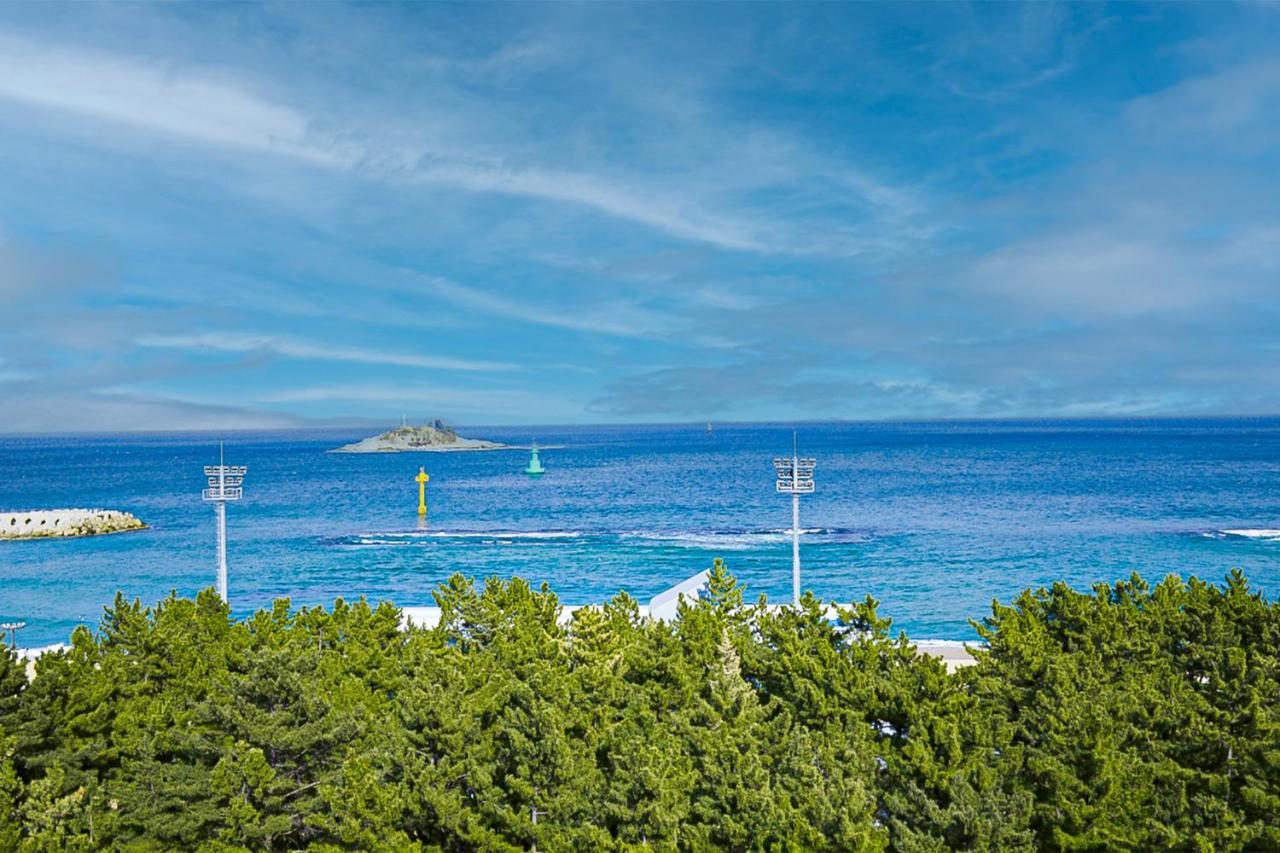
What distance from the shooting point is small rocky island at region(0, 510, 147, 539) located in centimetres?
7500

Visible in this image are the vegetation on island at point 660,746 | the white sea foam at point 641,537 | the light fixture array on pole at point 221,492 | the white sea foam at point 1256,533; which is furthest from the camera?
the white sea foam at point 641,537

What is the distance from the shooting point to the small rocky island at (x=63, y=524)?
246 feet

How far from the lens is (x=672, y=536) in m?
71.0

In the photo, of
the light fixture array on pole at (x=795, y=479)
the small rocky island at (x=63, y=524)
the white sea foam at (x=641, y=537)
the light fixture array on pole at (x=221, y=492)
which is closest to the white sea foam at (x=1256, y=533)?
the white sea foam at (x=641, y=537)

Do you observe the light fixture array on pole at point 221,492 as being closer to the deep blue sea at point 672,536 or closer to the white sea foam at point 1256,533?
the deep blue sea at point 672,536

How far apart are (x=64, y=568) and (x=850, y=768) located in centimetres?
6293

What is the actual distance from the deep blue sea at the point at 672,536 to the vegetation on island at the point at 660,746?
23614 millimetres

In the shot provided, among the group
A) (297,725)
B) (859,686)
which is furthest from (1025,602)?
(297,725)

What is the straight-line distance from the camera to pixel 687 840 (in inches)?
559

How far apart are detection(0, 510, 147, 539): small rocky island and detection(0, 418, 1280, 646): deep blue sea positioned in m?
3.71

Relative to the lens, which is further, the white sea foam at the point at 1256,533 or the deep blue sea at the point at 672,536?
the white sea foam at the point at 1256,533

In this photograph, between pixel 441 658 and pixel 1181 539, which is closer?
pixel 441 658

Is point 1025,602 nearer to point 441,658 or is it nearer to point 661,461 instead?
point 441,658

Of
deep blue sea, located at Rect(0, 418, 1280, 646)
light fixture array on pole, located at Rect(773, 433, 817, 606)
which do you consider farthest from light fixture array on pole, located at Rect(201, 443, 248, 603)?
light fixture array on pole, located at Rect(773, 433, 817, 606)
